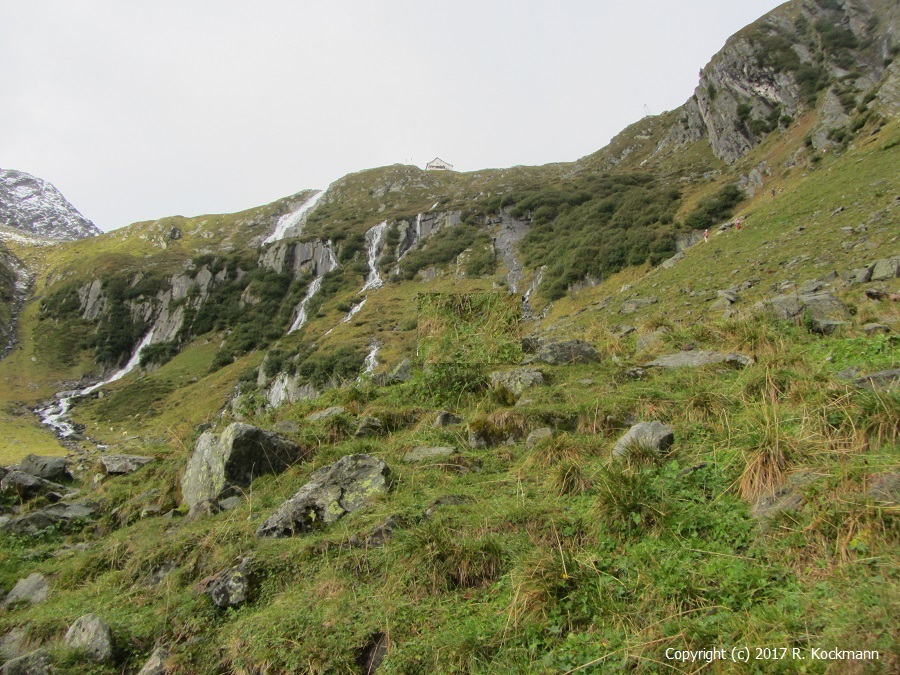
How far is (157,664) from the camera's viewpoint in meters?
3.27

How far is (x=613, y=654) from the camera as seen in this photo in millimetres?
2496

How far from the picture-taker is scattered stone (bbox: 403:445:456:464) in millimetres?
5684

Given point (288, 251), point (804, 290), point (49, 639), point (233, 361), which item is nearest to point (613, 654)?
point (49, 639)

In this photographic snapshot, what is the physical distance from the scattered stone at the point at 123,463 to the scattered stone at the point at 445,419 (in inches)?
196

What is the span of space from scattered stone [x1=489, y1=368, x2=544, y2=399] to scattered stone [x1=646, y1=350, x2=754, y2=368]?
1.65m

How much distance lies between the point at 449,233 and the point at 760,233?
4078 centimetres

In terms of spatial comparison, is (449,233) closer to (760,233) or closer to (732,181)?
(732,181)

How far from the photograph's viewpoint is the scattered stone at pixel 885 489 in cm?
270

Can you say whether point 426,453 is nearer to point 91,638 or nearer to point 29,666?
point 91,638

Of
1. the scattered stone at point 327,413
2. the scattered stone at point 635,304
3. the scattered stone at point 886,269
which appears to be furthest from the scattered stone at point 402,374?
the scattered stone at point 635,304

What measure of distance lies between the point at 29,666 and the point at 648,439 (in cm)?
485

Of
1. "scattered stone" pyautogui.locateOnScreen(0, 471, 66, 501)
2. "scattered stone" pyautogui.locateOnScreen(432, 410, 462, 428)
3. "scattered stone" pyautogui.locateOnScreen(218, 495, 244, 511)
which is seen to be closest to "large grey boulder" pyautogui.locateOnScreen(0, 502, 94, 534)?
"scattered stone" pyautogui.locateOnScreen(0, 471, 66, 501)

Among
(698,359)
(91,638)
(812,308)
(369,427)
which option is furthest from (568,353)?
(91,638)

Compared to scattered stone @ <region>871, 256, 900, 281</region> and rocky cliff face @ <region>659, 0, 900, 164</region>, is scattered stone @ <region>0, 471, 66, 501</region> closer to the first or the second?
scattered stone @ <region>871, 256, 900, 281</region>
